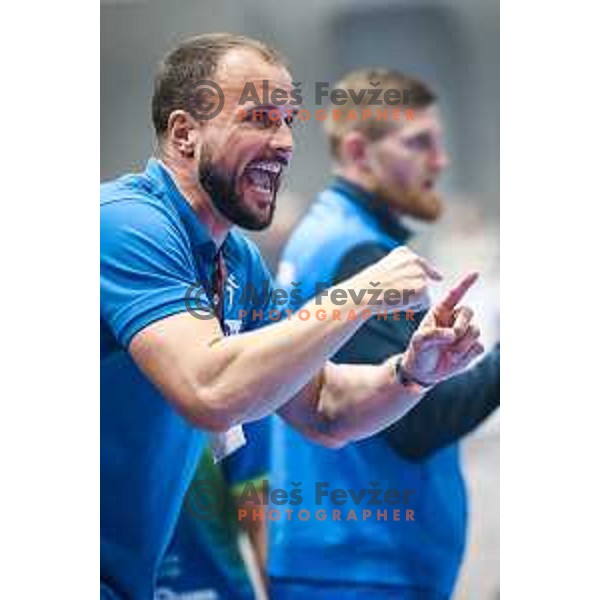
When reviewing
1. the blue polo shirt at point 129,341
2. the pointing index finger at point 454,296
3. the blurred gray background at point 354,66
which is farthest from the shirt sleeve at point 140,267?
the pointing index finger at point 454,296

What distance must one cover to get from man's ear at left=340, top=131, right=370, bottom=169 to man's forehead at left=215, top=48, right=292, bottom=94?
13 centimetres

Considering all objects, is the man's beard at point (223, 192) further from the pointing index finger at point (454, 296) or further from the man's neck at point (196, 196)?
the pointing index finger at point (454, 296)

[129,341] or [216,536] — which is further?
[216,536]

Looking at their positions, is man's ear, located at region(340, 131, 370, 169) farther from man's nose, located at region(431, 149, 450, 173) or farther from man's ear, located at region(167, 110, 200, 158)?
man's ear, located at region(167, 110, 200, 158)

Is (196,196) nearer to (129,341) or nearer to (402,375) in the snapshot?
(129,341)

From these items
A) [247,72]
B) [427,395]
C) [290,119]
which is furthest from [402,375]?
[247,72]

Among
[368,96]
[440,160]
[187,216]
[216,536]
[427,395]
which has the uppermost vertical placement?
[368,96]

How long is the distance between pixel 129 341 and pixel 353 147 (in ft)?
1.68

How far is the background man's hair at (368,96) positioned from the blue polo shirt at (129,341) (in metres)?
0.25

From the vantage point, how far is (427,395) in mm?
2549

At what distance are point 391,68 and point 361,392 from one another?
56 cm

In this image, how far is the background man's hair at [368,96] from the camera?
8.20 ft
